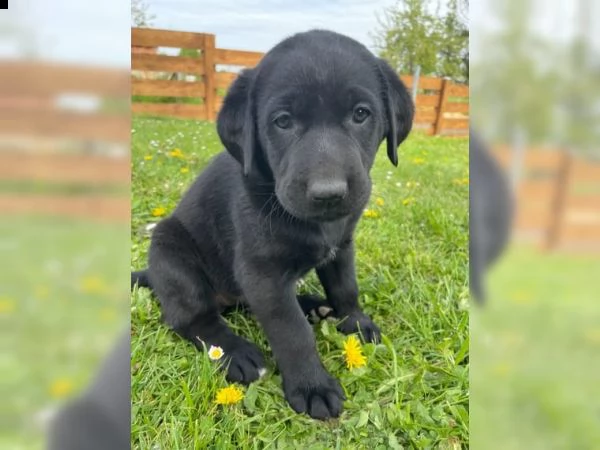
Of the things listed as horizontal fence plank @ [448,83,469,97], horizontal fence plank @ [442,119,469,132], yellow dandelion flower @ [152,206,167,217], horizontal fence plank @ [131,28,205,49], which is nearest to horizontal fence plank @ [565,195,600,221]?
horizontal fence plank @ [442,119,469,132]

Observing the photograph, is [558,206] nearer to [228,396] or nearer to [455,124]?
[455,124]

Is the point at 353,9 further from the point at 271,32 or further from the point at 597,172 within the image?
the point at 597,172

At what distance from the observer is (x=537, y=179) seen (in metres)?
0.87

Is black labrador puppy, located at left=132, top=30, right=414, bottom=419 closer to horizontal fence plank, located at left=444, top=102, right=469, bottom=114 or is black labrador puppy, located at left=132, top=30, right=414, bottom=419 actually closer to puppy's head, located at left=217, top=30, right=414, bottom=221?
puppy's head, located at left=217, top=30, right=414, bottom=221

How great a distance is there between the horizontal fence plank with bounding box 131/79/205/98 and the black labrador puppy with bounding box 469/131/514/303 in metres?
0.70

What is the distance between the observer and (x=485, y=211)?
3.27 ft

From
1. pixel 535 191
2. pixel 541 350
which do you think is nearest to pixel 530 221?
pixel 535 191

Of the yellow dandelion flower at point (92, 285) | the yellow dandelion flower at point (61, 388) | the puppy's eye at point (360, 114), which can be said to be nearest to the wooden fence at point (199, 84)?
the puppy's eye at point (360, 114)

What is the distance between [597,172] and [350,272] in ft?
2.59

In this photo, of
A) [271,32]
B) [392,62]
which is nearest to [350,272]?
[392,62]

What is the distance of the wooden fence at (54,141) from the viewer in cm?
89

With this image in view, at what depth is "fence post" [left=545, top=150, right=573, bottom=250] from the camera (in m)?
→ 0.86

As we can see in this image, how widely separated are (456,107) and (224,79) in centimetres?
57

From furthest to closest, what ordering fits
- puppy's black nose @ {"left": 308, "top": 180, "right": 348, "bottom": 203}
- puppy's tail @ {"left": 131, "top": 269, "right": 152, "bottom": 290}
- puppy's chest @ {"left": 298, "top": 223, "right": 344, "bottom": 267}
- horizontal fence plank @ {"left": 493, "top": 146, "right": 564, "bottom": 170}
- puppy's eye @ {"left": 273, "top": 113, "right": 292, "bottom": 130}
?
puppy's tail @ {"left": 131, "top": 269, "right": 152, "bottom": 290}
puppy's chest @ {"left": 298, "top": 223, "right": 344, "bottom": 267}
puppy's eye @ {"left": 273, "top": 113, "right": 292, "bottom": 130}
puppy's black nose @ {"left": 308, "top": 180, "right": 348, "bottom": 203}
horizontal fence plank @ {"left": 493, "top": 146, "right": 564, "bottom": 170}
